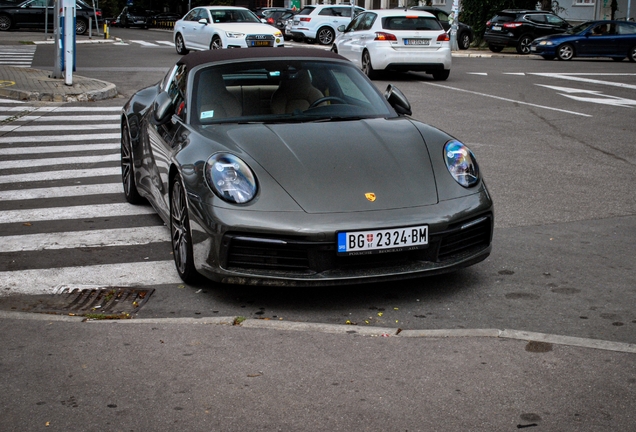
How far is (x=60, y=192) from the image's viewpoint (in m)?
8.53

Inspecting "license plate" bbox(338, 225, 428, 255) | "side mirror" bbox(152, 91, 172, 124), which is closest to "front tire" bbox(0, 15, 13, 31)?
"side mirror" bbox(152, 91, 172, 124)

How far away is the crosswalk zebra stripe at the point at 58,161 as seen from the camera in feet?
32.5

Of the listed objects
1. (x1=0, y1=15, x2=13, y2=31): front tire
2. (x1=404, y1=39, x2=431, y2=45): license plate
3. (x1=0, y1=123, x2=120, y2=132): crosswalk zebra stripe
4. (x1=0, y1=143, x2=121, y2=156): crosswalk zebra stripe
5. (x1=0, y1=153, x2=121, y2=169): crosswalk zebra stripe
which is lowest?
(x1=0, y1=153, x2=121, y2=169): crosswalk zebra stripe

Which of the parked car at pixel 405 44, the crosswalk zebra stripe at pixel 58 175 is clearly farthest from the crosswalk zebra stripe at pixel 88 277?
the parked car at pixel 405 44

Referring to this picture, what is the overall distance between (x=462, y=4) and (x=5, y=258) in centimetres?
3761

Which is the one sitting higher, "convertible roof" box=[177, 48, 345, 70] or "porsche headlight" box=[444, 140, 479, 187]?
"convertible roof" box=[177, 48, 345, 70]

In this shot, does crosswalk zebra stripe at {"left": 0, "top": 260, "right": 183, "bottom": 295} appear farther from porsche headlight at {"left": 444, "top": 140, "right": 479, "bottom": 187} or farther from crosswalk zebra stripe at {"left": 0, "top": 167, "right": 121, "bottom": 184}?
crosswalk zebra stripe at {"left": 0, "top": 167, "right": 121, "bottom": 184}

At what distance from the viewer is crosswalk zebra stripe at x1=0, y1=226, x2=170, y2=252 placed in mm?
6609

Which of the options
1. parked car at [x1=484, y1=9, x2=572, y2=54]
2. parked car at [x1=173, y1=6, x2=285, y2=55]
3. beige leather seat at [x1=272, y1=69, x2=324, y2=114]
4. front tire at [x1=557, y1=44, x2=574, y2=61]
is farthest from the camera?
parked car at [x1=484, y1=9, x2=572, y2=54]

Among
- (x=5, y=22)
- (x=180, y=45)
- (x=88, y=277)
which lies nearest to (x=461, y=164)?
(x=88, y=277)

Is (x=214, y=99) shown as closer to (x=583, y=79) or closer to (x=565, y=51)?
(x=583, y=79)

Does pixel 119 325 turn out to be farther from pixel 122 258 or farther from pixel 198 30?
pixel 198 30

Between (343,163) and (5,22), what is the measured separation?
40780 mm

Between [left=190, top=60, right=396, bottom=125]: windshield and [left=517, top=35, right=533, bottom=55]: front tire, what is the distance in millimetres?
28159
